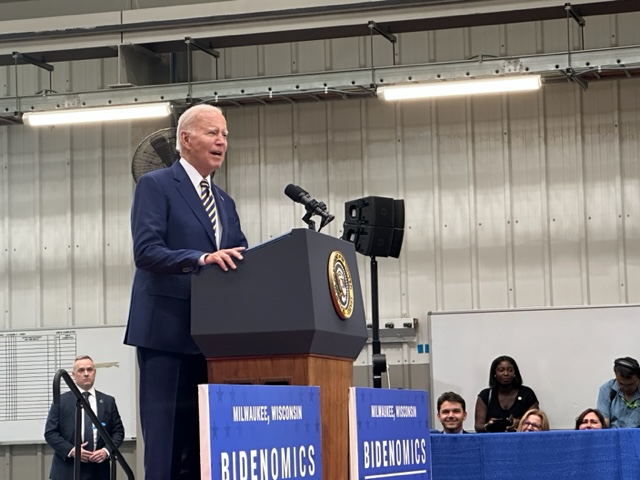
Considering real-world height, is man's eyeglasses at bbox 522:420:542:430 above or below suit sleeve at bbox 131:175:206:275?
below

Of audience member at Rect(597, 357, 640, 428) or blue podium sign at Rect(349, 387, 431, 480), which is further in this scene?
audience member at Rect(597, 357, 640, 428)

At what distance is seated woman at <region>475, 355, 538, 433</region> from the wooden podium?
6.27 metres

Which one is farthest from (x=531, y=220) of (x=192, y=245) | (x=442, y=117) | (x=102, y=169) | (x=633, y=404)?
(x=192, y=245)

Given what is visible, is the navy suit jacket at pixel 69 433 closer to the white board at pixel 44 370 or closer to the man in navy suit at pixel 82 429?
the man in navy suit at pixel 82 429

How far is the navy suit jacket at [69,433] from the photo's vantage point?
7801 mm

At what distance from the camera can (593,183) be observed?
30.9ft

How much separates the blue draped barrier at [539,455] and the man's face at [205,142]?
8.95 feet

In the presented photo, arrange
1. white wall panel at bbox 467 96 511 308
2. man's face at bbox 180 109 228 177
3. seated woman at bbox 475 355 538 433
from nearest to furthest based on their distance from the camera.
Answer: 1. man's face at bbox 180 109 228 177
2. seated woman at bbox 475 355 538 433
3. white wall panel at bbox 467 96 511 308

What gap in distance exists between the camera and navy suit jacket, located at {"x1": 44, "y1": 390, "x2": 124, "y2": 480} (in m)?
7.80

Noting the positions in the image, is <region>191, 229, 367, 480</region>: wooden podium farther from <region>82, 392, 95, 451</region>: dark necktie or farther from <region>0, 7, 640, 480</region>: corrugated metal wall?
<region>0, 7, 640, 480</region>: corrugated metal wall

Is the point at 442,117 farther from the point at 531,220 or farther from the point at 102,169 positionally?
the point at 102,169

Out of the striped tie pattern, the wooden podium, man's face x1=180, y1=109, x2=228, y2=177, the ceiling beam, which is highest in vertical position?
the ceiling beam

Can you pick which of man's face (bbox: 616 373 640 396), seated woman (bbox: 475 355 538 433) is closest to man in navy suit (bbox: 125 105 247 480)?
man's face (bbox: 616 373 640 396)

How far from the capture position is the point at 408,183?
32.3 ft
